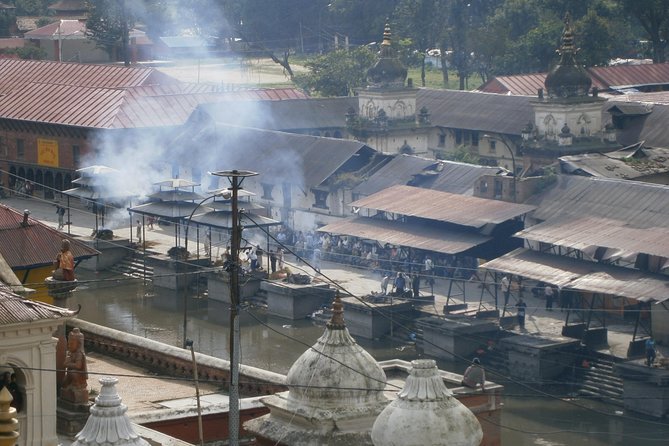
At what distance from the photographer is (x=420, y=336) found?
48.0m

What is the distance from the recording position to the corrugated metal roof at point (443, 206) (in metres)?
53.1

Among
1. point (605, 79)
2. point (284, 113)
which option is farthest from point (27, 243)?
point (605, 79)

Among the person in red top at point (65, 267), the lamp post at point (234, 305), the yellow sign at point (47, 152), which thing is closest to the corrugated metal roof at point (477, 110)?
the yellow sign at point (47, 152)

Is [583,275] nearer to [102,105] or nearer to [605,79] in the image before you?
[102,105]

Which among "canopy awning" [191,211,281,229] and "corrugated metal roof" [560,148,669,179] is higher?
"corrugated metal roof" [560,148,669,179]

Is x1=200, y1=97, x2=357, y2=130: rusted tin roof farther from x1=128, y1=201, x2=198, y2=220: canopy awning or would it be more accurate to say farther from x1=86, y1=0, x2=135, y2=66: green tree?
x1=86, y1=0, x2=135, y2=66: green tree

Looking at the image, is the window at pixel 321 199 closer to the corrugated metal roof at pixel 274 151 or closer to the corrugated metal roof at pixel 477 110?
the corrugated metal roof at pixel 274 151

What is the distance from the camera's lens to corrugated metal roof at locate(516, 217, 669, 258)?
47.2 m

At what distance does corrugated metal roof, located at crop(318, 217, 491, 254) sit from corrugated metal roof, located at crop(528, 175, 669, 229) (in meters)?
2.69

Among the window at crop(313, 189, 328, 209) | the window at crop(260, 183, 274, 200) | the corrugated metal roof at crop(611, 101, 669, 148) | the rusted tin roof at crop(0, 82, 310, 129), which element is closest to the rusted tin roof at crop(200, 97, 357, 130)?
the rusted tin roof at crop(0, 82, 310, 129)

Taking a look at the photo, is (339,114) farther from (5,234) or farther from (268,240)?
(5,234)

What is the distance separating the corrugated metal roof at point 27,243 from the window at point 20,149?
30.9 meters

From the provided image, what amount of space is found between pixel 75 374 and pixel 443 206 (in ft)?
98.0

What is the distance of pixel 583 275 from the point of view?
4709cm
